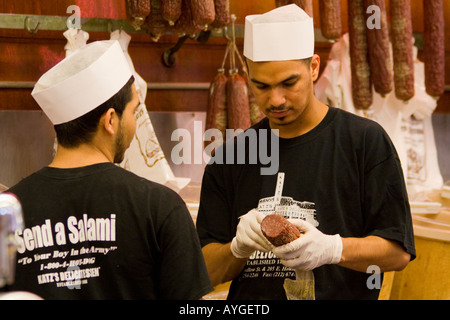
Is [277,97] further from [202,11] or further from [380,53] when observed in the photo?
Result: [380,53]

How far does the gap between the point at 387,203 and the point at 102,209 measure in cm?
84

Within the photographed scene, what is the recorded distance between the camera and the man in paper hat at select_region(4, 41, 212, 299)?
5.05ft

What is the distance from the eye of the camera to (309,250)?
5.98 feet

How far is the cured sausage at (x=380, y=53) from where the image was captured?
311cm

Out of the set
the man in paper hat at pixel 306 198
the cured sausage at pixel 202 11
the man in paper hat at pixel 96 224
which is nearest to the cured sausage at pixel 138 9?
the cured sausage at pixel 202 11

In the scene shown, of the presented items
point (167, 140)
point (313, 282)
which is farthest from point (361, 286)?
point (167, 140)

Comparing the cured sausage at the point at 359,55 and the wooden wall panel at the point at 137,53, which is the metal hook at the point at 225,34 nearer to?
the wooden wall panel at the point at 137,53

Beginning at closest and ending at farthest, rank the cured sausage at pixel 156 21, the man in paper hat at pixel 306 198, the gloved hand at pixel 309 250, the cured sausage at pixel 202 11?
1. the gloved hand at pixel 309 250
2. the man in paper hat at pixel 306 198
3. the cured sausage at pixel 202 11
4. the cured sausage at pixel 156 21

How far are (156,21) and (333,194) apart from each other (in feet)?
4.14

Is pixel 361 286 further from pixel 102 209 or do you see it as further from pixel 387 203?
pixel 102 209

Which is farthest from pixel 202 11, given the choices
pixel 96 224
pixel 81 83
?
pixel 96 224

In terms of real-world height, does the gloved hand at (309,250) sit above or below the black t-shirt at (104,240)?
below

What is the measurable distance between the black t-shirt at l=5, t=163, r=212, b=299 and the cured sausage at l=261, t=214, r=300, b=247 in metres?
0.22

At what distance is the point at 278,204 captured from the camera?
2023mm
